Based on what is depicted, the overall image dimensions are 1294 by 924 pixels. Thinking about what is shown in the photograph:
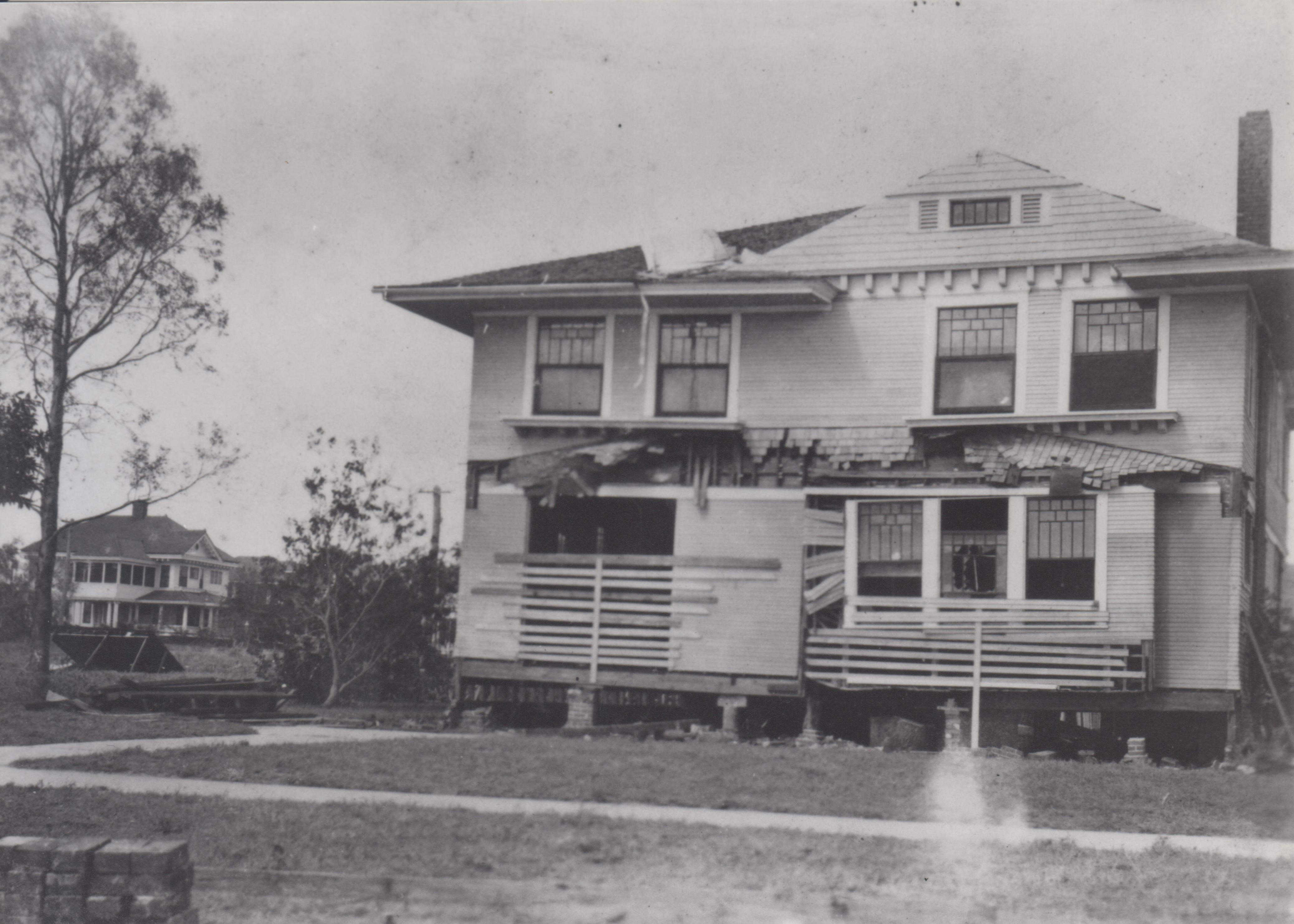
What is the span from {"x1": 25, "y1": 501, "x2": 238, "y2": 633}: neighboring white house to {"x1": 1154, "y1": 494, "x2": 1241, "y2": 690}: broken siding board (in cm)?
4357

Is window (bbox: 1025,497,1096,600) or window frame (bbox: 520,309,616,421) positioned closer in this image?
window (bbox: 1025,497,1096,600)

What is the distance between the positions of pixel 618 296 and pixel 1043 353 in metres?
5.73

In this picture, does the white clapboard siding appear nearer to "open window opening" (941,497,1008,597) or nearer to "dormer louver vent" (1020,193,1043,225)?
"open window opening" (941,497,1008,597)

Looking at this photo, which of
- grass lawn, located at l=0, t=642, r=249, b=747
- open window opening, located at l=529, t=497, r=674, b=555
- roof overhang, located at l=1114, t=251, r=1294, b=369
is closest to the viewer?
grass lawn, located at l=0, t=642, r=249, b=747

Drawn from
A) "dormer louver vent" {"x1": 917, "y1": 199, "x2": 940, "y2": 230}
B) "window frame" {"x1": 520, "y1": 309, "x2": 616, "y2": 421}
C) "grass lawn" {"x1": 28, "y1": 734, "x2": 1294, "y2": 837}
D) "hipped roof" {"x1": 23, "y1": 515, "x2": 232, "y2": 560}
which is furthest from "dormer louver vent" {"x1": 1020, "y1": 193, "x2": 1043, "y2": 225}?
"hipped roof" {"x1": 23, "y1": 515, "x2": 232, "y2": 560}

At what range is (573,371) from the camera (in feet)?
64.1

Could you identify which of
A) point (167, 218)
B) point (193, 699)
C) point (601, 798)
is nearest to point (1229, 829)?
point (601, 798)

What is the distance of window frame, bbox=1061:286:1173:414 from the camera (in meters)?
17.0

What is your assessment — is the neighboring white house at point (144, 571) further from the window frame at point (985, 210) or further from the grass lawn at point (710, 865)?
the grass lawn at point (710, 865)

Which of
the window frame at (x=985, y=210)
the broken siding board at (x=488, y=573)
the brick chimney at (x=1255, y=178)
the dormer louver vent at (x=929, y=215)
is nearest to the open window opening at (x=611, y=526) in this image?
the broken siding board at (x=488, y=573)

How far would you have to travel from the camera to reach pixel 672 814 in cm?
1026

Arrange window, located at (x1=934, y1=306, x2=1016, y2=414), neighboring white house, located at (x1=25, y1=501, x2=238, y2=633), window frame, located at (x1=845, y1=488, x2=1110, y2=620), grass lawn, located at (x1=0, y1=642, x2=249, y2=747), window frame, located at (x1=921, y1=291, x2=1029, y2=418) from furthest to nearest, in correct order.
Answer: neighboring white house, located at (x1=25, y1=501, x2=238, y2=633), window, located at (x1=934, y1=306, x2=1016, y2=414), window frame, located at (x1=921, y1=291, x2=1029, y2=418), window frame, located at (x1=845, y1=488, x2=1110, y2=620), grass lawn, located at (x1=0, y1=642, x2=249, y2=747)

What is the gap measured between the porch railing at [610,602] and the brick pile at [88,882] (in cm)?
1230

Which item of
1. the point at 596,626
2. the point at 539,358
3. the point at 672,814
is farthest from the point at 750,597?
the point at 672,814
